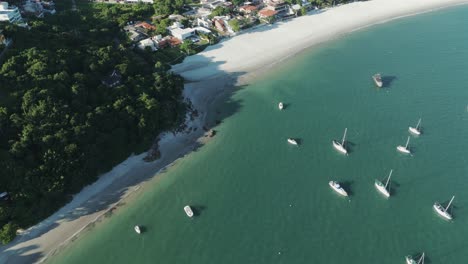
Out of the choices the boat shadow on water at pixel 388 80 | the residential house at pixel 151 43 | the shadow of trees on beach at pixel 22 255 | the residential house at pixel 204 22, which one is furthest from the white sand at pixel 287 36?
the shadow of trees on beach at pixel 22 255

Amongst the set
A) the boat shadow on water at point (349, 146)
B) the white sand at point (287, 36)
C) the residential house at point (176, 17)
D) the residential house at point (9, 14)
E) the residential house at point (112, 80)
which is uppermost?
the residential house at point (9, 14)

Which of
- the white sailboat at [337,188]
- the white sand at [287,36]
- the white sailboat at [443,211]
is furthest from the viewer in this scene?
the white sand at [287,36]

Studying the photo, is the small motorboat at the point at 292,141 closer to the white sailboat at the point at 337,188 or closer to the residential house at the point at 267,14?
the white sailboat at the point at 337,188

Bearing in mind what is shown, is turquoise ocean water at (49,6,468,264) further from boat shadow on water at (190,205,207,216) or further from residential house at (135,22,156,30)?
residential house at (135,22,156,30)

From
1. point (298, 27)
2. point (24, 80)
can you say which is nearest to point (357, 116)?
point (298, 27)

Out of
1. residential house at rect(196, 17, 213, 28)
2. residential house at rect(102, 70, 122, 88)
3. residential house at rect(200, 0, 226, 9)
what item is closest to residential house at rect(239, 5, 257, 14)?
residential house at rect(200, 0, 226, 9)

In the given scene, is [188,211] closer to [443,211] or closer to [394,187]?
[394,187]
